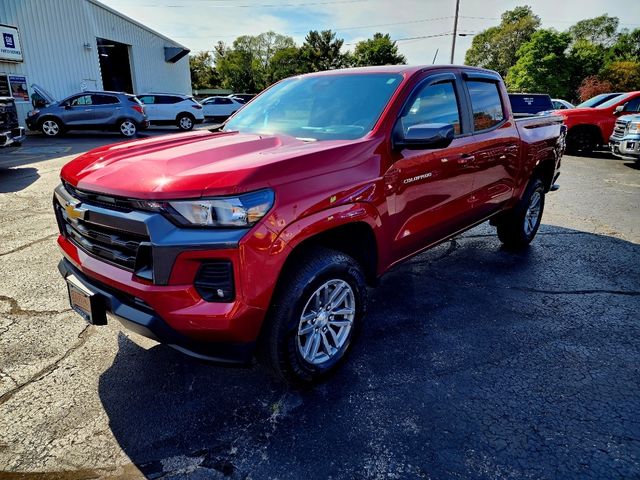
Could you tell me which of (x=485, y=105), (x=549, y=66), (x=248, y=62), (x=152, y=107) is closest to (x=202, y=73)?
(x=248, y=62)

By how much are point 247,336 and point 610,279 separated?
153 inches

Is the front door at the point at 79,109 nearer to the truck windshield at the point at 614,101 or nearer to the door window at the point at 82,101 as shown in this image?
the door window at the point at 82,101

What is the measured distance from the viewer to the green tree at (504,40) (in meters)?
73.4

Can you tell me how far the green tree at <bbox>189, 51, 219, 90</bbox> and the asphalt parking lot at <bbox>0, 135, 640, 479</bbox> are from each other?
73.5 meters

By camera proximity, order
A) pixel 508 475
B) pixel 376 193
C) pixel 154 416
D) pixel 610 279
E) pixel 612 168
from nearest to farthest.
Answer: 1. pixel 508 475
2. pixel 154 416
3. pixel 376 193
4. pixel 610 279
5. pixel 612 168

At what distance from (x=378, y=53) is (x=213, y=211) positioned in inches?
2762

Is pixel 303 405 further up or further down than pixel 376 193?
further down

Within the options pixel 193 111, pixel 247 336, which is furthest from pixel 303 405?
pixel 193 111

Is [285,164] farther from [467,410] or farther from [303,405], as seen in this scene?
[467,410]

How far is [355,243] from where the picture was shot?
9.16ft

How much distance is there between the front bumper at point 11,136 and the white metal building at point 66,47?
10.0 meters

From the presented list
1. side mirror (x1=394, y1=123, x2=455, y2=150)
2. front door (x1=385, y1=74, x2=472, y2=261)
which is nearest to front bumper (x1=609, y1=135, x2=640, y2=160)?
front door (x1=385, y1=74, x2=472, y2=261)

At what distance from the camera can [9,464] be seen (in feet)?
6.70

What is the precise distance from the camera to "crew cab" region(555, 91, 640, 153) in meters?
12.2
